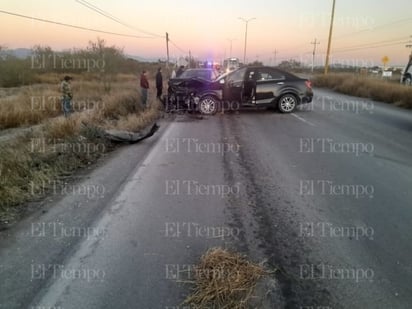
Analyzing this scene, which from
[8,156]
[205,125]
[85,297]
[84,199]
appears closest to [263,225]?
[85,297]

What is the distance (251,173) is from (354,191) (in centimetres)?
171

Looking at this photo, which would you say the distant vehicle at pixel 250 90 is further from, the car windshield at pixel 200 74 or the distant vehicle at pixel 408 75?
the distant vehicle at pixel 408 75

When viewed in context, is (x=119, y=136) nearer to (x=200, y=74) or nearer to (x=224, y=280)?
(x=224, y=280)

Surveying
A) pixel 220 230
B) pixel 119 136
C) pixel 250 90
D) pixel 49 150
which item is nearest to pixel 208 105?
pixel 250 90

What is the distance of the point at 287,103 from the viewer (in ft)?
43.9

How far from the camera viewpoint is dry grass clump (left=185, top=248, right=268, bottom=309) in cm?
268

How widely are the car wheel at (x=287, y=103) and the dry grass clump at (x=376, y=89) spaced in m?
6.86

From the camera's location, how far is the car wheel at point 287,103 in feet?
43.7

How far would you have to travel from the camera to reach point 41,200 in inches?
190

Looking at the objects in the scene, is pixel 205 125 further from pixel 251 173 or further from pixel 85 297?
pixel 85 297

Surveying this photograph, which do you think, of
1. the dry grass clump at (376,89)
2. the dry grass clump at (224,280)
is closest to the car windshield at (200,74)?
the dry grass clump at (376,89)

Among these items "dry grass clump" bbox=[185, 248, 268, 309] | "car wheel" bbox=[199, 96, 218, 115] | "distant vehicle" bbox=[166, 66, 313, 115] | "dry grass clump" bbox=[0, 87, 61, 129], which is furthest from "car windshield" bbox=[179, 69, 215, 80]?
"dry grass clump" bbox=[185, 248, 268, 309]

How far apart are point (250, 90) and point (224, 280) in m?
10.7

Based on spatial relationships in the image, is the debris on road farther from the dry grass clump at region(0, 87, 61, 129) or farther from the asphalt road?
the dry grass clump at region(0, 87, 61, 129)
